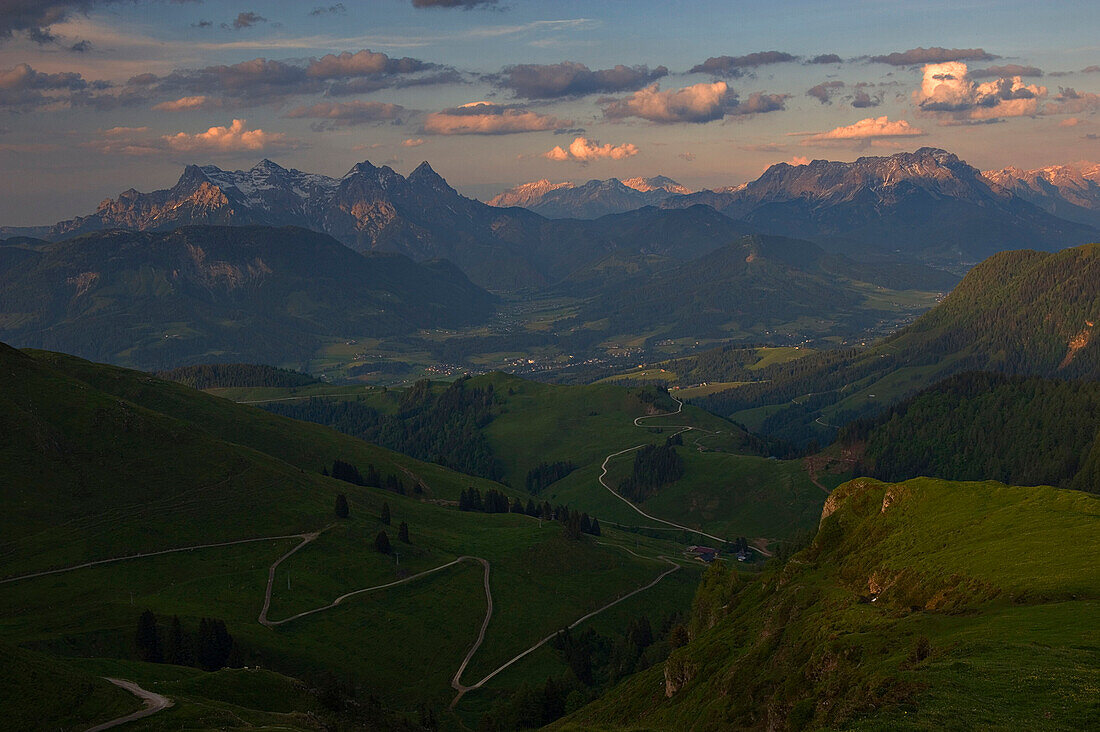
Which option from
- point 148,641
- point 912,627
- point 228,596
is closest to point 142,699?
point 148,641

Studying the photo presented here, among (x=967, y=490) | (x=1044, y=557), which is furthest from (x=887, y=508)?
(x=1044, y=557)

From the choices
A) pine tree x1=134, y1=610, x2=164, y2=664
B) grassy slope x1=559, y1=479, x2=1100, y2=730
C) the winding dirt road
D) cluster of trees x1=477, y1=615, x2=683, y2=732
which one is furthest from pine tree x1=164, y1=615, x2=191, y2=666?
grassy slope x1=559, y1=479, x2=1100, y2=730

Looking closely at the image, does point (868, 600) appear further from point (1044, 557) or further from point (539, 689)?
point (539, 689)

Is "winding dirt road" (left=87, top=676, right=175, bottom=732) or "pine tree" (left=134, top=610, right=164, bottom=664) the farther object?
"pine tree" (left=134, top=610, right=164, bottom=664)

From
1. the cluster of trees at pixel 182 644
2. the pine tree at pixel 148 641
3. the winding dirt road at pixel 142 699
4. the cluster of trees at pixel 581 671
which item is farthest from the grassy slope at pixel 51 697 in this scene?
the cluster of trees at pixel 581 671

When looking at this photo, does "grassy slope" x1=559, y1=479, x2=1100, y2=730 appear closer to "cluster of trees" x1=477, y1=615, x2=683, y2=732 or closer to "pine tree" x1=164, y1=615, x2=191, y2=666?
"cluster of trees" x1=477, y1=615, x2=683, y2=732

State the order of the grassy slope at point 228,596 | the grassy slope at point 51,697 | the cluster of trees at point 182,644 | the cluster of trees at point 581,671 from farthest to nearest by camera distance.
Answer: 1. the grassy slope at point 228,596
2. the cluster of trees at point 581,671
3. the cluster of trees at point 182,644
4. the grassy slope at point 51,697

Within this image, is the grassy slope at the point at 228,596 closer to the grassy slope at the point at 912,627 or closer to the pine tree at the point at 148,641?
the pine tree at the point at 148,641
